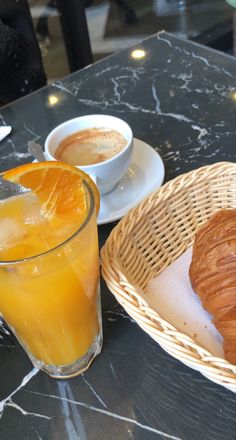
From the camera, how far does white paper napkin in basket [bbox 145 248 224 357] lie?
56 centimetres

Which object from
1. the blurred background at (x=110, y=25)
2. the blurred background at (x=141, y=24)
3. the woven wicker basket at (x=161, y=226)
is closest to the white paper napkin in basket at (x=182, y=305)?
the woven wicker basket at (x=161, y=226)

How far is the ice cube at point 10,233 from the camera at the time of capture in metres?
0.47

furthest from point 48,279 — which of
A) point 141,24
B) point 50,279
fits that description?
point 141,24

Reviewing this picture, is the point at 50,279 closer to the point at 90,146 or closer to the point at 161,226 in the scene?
the point at 161,226

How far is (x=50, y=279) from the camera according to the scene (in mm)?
465

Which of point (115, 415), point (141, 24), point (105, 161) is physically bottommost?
point (141, 24)

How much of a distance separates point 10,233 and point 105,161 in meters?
0.25

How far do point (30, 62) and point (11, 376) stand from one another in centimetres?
103

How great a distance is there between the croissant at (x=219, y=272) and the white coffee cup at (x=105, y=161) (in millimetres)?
168

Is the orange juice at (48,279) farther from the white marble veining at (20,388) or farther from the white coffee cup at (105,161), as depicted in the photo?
the white coffee cup at (105,161)

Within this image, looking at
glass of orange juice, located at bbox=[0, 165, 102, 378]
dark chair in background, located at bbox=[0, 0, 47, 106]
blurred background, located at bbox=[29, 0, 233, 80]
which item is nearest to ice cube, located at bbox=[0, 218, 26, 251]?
glass of orange juice, located at bbox=[0, 165, 102, 378]

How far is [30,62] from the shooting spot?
140 centimetres

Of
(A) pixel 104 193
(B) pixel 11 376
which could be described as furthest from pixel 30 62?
(B) pixel 11 376

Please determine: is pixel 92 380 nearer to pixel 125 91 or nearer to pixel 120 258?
pixel 120 258
